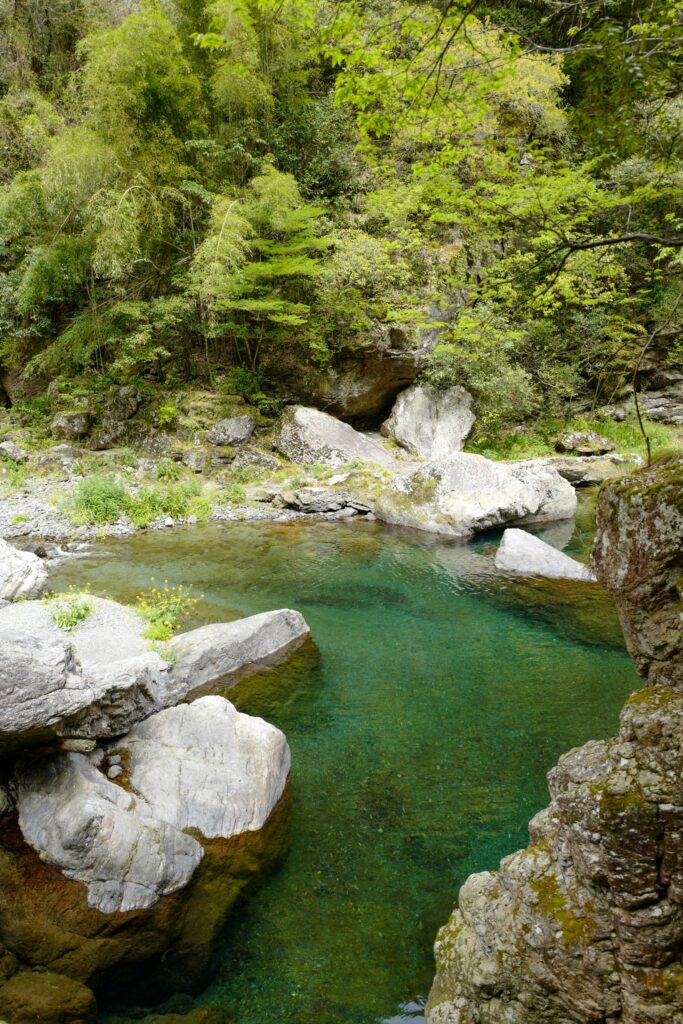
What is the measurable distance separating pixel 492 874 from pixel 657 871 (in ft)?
3.31

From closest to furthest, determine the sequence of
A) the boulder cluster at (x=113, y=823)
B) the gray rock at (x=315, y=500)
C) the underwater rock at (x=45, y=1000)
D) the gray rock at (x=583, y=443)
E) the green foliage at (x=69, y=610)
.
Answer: the underwater rock at (x=45, y=1000) < the boulder cluster at (x=113, y=823) < the green foliage at (x=69, y=610) < the gray rock at (x=315, y=500) < the gray rock at (x=583, y=443)

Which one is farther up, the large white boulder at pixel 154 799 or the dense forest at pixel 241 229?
the dense forest at pixel 241 229

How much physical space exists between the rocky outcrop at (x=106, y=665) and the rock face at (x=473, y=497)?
603cm

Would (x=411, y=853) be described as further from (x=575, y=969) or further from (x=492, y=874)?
(x=575, y=969)

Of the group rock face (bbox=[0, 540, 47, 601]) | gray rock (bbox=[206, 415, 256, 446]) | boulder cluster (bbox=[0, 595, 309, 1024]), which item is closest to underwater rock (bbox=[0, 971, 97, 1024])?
boulder cluster (bbox=[0, 595, 309, 1024])

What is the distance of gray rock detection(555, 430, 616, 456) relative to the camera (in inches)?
Result: 700

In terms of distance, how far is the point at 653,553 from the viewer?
2.79m

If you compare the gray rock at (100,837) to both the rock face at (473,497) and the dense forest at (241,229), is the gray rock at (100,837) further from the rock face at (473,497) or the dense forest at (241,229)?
the dense forest at (241,229)

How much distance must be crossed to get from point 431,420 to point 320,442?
3.95 metres

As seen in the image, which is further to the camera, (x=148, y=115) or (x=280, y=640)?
(x=148, y=115)

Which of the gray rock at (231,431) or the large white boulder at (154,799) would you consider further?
the gray rock at (231,431)

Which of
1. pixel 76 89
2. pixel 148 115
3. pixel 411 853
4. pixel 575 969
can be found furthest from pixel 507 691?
pixel 76 89

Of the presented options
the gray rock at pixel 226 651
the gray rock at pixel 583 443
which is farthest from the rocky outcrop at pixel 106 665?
the gray rock at pixel 583 443

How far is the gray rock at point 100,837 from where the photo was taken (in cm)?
368
